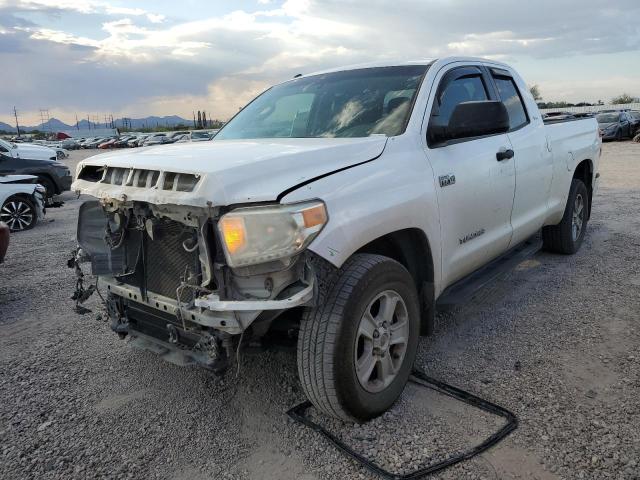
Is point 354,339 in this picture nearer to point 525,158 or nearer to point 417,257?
point 417,257

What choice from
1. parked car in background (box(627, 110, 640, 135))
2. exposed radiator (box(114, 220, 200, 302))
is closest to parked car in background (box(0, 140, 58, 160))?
exposed radiator (box(114, 220, 200, 302))

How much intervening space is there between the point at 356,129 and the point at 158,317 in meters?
1.67

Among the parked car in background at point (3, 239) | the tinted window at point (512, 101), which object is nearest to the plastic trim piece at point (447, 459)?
the tinted window at point (512, 101)

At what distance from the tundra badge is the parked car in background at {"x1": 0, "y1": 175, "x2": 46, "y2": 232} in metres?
8.46

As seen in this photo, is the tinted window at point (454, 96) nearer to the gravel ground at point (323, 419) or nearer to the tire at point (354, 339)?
the tire at point (354, 339)

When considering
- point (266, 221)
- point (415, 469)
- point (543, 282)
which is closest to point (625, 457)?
point (415, 469)

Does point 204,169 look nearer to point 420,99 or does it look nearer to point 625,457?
point 420,99

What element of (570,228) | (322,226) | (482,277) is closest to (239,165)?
(322,226)

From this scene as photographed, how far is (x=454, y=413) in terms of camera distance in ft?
9.55

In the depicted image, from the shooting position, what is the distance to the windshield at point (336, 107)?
3.37 meters

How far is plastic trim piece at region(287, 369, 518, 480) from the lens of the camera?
2.46m

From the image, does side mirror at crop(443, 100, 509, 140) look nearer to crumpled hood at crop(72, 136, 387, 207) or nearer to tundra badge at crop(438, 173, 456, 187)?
tundra badge at crop(438, 173, 456, 187)

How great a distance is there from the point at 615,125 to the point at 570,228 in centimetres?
2296

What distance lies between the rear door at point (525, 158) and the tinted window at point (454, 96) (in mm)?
350
